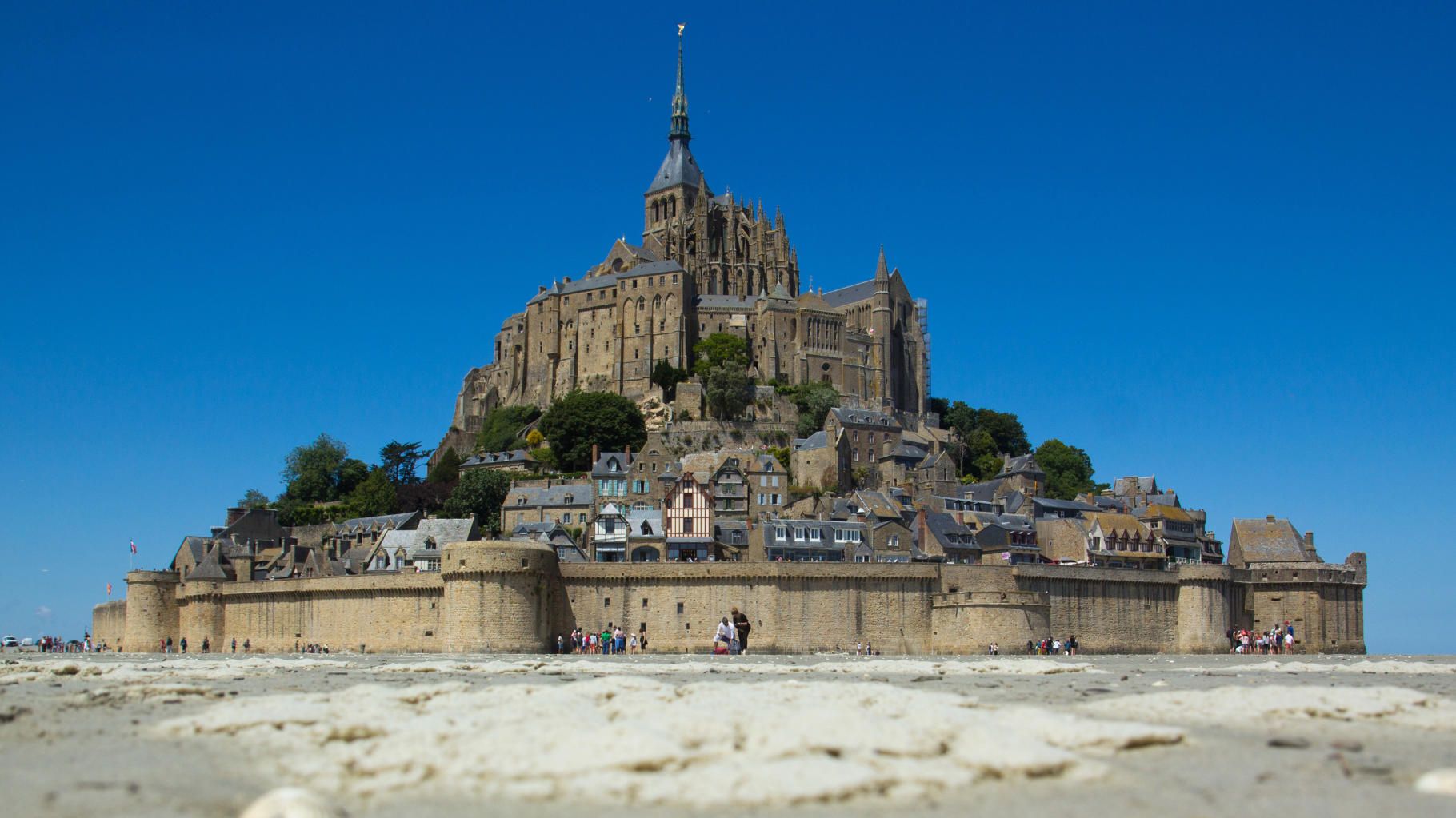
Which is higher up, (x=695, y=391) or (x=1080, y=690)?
(x=695, y=391)

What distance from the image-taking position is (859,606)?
192ft

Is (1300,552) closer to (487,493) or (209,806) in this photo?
(487,493)

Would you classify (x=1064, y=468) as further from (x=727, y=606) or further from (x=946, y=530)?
(x=727, y=606)

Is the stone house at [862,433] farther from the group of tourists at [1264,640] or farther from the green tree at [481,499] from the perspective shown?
the group of tourists at [1264,640]

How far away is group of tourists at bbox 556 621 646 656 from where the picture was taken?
56406mm

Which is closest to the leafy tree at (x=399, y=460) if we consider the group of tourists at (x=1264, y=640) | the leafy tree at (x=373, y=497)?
the leafy tree at (x=373, y=497)

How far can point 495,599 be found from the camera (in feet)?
180

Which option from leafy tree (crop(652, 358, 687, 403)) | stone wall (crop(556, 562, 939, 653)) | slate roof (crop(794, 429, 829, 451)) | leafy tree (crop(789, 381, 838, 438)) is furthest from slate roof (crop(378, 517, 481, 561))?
leafy tree (crop(652, 358, 687, 403))

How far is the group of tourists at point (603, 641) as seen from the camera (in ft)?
185

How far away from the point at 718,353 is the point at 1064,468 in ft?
88.9

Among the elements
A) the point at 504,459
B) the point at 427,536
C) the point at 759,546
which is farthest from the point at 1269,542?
the point at 504,459

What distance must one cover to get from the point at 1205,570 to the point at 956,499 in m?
19.8

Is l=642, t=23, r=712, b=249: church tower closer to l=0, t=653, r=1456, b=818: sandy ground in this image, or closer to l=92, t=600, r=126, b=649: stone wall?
l=92, t=600, r=126, b=649: stone wall

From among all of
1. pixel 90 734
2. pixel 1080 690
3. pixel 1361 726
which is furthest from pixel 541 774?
pixel 1080 690
